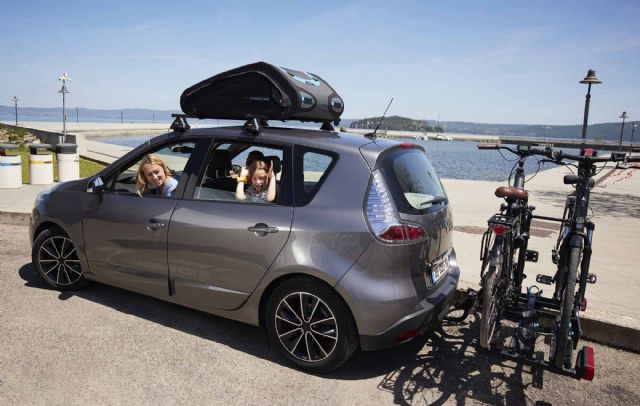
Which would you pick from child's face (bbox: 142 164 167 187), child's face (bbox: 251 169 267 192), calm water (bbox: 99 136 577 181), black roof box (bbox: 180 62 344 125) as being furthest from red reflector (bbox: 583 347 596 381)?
calm water (bbox: 99 136 577 181)

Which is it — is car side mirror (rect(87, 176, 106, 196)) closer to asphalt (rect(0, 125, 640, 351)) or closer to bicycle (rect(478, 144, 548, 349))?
bicycle (rect(478, 144, 548, 349))

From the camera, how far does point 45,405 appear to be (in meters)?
A: 3.14

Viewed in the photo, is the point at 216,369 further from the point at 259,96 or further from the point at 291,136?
the point at 259,96

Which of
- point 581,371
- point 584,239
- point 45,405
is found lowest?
point 45,405

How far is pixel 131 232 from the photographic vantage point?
170 inches

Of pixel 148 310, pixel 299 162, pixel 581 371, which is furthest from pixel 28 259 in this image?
pixel 581 371

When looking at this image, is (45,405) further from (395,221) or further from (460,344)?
(460,344)

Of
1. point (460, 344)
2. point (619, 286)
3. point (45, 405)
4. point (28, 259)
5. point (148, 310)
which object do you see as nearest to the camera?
point (45, 405)

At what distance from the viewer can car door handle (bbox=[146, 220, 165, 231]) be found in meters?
4.13

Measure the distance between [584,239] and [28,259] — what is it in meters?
6.05

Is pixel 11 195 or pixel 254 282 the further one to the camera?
pixel 11 195

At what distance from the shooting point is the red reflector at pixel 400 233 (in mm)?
3330

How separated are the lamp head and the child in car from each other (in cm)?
1962

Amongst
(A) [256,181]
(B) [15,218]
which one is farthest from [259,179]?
(B) [15,218]
